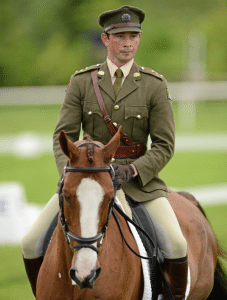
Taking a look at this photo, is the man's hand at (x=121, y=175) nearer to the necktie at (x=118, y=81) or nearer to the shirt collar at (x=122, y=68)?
the necktie at (x=118, y=81)

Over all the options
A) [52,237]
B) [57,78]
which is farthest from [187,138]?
[57,78]

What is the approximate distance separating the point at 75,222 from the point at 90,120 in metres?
1.28

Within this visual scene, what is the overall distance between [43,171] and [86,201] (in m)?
12.8

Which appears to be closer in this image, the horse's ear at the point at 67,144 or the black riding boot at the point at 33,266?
the horse's ear at the point at 67,144

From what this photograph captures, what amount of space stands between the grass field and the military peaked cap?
4.01 metres

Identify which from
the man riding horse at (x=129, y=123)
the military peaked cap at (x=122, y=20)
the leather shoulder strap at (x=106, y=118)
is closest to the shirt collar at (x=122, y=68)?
the man riding horse at (x=129, y=123)

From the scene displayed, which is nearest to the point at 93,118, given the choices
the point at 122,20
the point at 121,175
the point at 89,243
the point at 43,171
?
the point at 121,175

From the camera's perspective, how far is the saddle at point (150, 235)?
4.27m

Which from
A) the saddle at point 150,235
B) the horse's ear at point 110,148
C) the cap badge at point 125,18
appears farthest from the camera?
the cap badge at point 125,18

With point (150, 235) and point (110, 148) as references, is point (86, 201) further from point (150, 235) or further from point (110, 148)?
point (150, 235)

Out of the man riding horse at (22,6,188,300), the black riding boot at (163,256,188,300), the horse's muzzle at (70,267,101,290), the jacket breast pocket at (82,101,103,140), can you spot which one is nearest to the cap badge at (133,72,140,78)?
the man riding horse at (22,6,188,300)

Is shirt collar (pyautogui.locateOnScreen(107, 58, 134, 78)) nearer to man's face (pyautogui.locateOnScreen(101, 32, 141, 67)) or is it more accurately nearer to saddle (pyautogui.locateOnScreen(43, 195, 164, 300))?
man's face (pyautogui.locateOnScreen(101, 32, 141, 67))

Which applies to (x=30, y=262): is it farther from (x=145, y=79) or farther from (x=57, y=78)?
(x=57, y=78)

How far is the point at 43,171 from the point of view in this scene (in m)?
15.9
